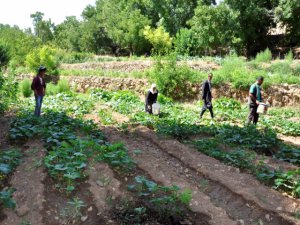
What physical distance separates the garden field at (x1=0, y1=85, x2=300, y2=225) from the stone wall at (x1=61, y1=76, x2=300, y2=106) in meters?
7.35

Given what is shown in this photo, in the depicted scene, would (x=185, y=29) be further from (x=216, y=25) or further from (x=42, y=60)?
(x=42, y=60)

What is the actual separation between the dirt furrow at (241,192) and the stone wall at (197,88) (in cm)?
949

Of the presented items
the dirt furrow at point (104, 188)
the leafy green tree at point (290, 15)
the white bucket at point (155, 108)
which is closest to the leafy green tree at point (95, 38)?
the leafy green tree at point (290, 15)

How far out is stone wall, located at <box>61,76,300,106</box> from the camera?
1500cm

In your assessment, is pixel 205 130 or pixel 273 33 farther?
pixel 273 33

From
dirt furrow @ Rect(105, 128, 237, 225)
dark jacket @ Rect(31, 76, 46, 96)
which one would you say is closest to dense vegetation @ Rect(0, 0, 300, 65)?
dark jacket @ Rect(31, 76, 46, 96)

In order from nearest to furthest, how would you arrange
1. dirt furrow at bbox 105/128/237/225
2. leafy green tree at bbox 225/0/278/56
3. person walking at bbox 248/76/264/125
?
dirt furrow at bbox 105/128/237/225
person walking at bbox 248/76/264/125
leafy green tree at bbox 225/0/278/56

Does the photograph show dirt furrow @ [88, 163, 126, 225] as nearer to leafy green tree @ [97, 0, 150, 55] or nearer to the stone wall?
the stone wall

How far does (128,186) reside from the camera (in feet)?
15.8

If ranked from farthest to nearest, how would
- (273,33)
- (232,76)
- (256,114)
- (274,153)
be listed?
1. (273,33)
2. (232,76)
3. (256,114)
4. (274,153)

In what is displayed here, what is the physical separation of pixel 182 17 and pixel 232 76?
18.2 metres

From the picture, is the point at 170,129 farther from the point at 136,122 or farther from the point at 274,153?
the point at 274,153

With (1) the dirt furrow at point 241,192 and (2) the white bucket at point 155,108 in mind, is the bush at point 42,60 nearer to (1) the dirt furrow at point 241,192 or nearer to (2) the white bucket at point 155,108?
(2) the white bucket at point 155,108

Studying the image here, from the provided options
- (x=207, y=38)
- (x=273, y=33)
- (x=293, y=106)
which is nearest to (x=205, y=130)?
(x=293, y=106)
